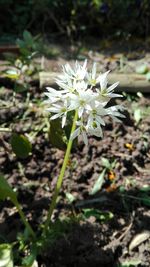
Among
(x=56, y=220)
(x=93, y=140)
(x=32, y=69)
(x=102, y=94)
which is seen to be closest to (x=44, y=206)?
(x=56, y=220)

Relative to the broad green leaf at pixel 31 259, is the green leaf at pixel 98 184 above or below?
above

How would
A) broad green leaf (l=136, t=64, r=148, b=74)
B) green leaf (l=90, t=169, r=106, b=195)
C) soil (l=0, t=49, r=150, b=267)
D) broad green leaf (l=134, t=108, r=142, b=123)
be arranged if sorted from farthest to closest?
broad green leaf (l=136, t=64, r=148, b=74) → broad green leaf (l=134, t=108, r=142, b=123) → green leaf (l=90, t=169, r=106, b=195) → soil (l=0, t=49, r=150, b=267)

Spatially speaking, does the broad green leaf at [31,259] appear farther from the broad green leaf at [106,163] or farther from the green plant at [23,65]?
the green plant at [23,65]

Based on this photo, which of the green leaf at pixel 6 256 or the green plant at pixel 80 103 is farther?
the green leaf at pixel 6 256

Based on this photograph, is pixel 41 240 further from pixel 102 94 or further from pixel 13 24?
pixel 13 24

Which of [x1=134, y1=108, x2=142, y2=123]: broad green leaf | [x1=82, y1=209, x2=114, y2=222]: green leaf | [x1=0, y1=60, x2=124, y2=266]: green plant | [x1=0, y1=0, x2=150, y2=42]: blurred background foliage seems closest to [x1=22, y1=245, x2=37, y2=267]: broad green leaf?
[x1=0, y1=60, x2=124, y2=266]: green plant

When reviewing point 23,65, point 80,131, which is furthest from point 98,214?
point 23,65

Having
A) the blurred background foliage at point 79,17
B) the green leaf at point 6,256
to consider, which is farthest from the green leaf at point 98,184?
the blurred background foliage at point 79,17

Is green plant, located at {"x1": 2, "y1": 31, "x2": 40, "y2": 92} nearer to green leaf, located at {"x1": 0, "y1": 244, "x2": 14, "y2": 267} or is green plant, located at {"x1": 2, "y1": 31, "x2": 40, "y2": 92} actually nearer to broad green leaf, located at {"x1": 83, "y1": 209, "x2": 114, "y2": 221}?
broad green leaf, located at {"x1": 83, "y1": 209, "x2": 114, "y2": 221}
